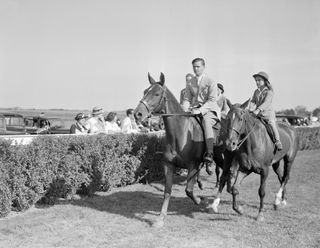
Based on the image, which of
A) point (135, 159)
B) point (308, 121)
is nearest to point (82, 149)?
point (135, 159)

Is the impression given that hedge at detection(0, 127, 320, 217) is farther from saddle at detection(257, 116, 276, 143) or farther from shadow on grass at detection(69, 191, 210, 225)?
saddle at detection(257, 116, 276, 143)

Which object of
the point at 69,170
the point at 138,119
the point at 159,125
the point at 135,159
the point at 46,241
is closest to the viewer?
the point at 46,241

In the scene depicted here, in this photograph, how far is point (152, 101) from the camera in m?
7.50

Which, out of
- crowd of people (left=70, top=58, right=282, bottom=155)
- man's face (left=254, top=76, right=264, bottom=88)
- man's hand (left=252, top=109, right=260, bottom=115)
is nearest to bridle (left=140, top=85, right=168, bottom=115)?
crowd of people (left=70, top=58, right=282, bottom=155)

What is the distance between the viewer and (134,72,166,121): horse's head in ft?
24.1

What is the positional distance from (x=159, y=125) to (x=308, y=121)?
25434mm

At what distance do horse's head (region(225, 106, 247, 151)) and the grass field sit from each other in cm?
154

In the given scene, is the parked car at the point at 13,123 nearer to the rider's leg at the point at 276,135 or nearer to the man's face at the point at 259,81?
the man's face at the point at 259,81

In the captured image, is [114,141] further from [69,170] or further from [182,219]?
[182,219]

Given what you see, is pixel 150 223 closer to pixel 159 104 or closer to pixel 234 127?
pixel 159 104

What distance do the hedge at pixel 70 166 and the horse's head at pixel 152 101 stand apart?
2.46 m

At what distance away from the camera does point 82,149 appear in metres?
9.30

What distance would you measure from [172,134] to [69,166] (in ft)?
8.70

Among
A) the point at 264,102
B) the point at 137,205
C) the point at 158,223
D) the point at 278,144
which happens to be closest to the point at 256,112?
the point at 264,102
